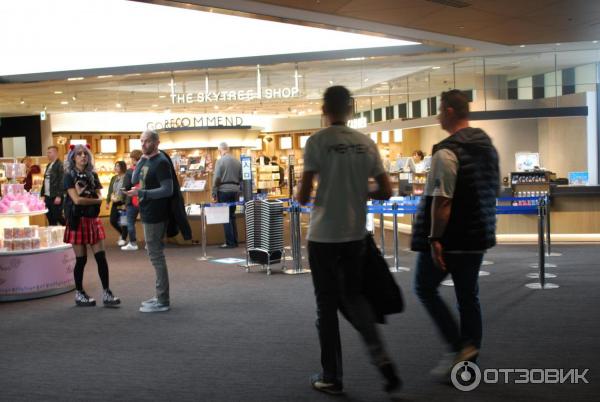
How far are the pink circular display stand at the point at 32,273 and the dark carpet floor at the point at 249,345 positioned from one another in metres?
0.17

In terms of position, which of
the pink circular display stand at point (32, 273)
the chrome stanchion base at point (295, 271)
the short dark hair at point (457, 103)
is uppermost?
the short dark hair at point (457, 103)

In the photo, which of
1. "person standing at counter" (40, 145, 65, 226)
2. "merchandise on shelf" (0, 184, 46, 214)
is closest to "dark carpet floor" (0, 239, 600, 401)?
"merchandise on shelf" (0, 184, 46, 214)

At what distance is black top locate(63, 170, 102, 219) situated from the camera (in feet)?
20.2

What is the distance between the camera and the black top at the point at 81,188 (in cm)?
616

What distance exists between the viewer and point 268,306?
6.05 metres

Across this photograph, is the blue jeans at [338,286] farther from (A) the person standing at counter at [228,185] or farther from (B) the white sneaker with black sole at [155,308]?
(A) the person standing at counter at [228,185]

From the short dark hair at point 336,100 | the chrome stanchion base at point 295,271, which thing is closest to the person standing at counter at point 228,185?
the chrome stanchion base at point 295,271

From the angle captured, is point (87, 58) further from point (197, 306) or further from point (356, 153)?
point (356, 153)

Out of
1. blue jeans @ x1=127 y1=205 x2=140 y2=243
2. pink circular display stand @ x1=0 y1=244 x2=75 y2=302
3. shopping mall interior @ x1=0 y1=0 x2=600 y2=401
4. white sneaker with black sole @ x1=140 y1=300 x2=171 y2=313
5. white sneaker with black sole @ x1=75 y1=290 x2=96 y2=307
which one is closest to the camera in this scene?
shopping mall interior @ x1=0 y1=0 x2=600 y2=401

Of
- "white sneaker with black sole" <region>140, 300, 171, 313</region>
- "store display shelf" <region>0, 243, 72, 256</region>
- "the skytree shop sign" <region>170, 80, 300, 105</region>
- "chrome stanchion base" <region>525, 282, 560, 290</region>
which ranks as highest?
"the skytree shop sign" <region>170, 80, 300, 105</region>

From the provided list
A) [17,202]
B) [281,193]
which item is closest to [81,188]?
[17,202]

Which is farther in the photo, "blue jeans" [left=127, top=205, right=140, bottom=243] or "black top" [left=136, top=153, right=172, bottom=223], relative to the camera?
"blue jeans" [left=127, top=205, right=140, bottom=243]

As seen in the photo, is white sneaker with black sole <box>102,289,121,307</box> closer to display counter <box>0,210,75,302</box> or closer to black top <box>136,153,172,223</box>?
black top <box>136,153,172,223</box>

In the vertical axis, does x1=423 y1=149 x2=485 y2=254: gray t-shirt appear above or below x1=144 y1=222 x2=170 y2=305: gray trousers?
above
